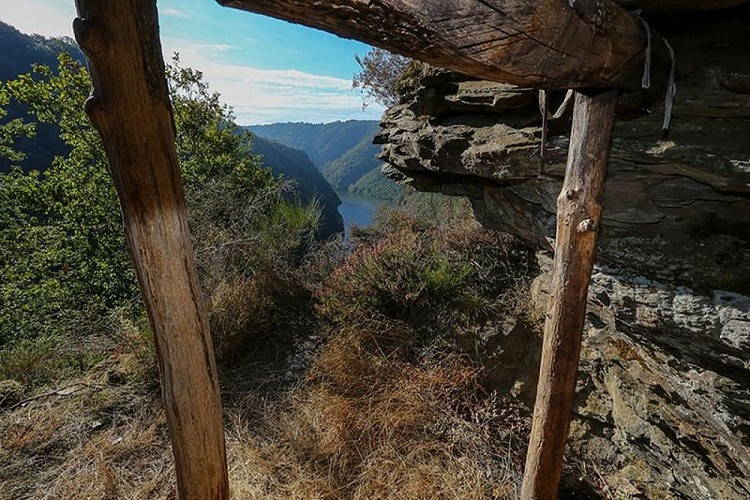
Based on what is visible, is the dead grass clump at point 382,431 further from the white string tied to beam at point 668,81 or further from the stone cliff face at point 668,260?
the white string tied to beam at point 668,81

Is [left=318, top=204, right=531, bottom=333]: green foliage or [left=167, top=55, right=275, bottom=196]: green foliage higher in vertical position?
[left=167, top=55, right=275, bottom=196]: green foliage

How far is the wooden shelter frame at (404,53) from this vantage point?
2.87 feet

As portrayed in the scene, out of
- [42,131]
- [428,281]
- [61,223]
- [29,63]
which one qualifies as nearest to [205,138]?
[61,223]

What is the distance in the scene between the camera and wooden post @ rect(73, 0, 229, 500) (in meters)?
1.00

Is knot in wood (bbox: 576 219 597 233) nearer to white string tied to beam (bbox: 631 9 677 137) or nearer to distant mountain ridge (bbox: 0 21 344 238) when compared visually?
white string tied to beam (bbox: 631 9 677 137)

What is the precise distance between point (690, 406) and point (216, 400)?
2212 millimetres

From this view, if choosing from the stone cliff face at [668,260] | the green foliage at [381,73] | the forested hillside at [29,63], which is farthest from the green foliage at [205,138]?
the forested hillside at [29,63]

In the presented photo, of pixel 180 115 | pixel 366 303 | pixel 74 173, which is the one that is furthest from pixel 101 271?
pixel 366 303

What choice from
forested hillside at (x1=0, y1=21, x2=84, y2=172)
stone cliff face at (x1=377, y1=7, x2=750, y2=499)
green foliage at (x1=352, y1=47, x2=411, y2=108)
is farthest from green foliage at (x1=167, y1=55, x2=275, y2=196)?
forested hillside at (x1=0, y1=21, x2=84, y2=172)

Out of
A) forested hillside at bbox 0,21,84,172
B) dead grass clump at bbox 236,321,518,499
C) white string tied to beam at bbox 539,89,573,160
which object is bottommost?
dead grass clump at bbox 236,321,518,499

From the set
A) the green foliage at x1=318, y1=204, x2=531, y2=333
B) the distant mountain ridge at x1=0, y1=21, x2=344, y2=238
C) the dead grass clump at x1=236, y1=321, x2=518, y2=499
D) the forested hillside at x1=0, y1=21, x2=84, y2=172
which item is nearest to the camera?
the dead grass clump at x1=236, y1=321, x2=518, y2=499

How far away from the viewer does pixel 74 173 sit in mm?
7902

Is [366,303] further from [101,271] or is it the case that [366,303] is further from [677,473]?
[101,271]

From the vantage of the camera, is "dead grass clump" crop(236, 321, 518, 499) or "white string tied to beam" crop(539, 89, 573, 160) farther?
"dead grass clump" crop(236, 321, 518, 499)
